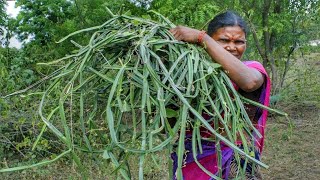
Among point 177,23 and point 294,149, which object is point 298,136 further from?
point 177,23

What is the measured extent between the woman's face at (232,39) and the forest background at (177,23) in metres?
1.98

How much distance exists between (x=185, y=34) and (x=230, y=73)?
0.66 ft

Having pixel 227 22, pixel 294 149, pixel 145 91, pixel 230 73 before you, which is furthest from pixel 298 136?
pixel 145 91

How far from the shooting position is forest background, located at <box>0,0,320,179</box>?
4223 mm

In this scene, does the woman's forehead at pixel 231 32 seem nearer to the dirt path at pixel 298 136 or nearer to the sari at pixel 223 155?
the sari at pixel 223 155

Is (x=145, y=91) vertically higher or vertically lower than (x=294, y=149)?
higher

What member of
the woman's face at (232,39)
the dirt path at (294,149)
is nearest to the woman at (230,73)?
the woman's face at (232,39)

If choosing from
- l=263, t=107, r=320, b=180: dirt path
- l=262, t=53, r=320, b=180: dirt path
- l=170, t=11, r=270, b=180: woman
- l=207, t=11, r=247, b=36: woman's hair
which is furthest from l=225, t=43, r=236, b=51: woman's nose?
l=262, t=53, r=320, b=180: dirt path

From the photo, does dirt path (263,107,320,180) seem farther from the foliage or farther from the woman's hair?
the foliage

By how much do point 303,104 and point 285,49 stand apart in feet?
2.73

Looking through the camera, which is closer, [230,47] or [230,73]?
[230,73]

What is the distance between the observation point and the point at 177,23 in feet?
16.0

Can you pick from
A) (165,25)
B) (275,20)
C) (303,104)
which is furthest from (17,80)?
(303,104)

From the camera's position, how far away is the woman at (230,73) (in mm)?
1671
